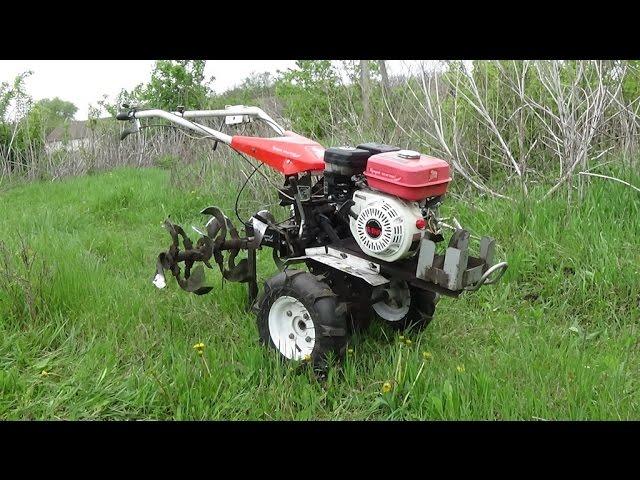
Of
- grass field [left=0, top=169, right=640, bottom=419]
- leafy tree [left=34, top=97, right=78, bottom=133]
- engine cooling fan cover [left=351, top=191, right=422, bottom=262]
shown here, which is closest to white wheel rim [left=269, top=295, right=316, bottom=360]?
grass field [left=0, top=169, right=640, bottom=419]

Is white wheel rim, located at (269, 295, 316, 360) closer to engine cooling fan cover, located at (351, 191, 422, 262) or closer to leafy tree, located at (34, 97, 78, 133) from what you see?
engine cooling fan cover, located at (351, 191, 422, 262)

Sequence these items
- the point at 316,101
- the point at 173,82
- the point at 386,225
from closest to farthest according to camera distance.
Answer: the point at 386,225 < the point at 316,101 < the point at 173,82

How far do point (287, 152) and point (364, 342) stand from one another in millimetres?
1182

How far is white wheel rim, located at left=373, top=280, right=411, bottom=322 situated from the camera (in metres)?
3.50

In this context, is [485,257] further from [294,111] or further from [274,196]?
[294,111]

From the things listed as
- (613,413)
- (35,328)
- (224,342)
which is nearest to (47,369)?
(35,328)

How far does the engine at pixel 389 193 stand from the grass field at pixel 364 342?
1.90 ft

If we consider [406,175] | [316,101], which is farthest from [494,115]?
[406,175]

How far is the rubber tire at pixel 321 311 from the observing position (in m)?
2.96

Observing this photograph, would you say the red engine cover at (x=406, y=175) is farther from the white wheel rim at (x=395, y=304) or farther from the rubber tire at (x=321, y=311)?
the white wheel rim at (x=395, y=304)

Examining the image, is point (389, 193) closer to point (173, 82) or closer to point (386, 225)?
point (386, 225)

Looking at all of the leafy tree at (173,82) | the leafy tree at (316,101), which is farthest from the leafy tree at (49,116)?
the leafy tree at (316,101)

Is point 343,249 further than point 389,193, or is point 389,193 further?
point 343,249

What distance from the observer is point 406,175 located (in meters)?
2.79
